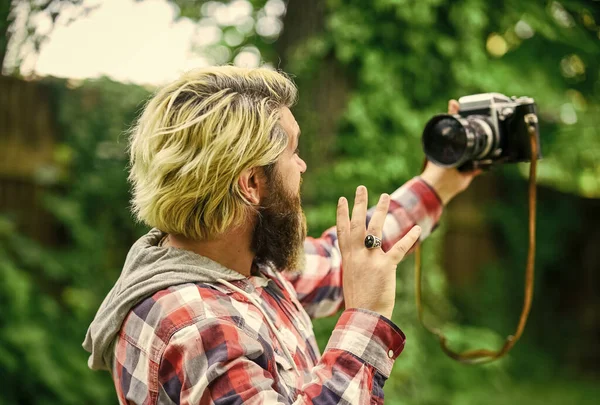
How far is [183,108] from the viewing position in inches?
52.4

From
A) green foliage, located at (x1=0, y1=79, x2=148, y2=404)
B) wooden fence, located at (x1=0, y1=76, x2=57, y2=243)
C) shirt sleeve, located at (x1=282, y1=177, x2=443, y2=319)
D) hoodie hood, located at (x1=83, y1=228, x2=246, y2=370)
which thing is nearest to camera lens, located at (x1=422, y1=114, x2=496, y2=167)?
shirt sleeve, located at (x1=282, y1=177, x2=443, y2=319)

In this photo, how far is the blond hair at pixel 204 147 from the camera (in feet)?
4.30

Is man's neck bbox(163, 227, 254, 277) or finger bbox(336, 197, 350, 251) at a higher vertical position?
finger bbox(336, 197, 350, 251)

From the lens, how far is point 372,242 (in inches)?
50.5

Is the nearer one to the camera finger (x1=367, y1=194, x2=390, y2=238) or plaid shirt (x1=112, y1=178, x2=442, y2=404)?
plaid shirt (x1=112, y1=178, x2=442, y2=404)

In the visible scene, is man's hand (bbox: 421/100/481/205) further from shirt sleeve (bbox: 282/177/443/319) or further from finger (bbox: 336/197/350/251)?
finger (bbox: 336/197/350/251)

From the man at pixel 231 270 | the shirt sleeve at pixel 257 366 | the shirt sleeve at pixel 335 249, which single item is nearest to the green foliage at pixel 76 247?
the shirt sleeve at pixel 335 249

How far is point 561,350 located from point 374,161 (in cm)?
450

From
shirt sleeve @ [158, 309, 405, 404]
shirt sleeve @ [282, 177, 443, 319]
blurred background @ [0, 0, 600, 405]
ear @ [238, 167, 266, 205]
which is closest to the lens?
shirt sleeve @ [158, 309, 405, 404]

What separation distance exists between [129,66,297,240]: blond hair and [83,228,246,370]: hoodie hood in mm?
59

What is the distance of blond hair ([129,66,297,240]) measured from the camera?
4.30ft

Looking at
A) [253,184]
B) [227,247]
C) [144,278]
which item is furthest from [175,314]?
[253,184]

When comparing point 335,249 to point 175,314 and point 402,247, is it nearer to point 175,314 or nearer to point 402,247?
point 402,247

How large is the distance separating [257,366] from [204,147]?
0.44 meters
